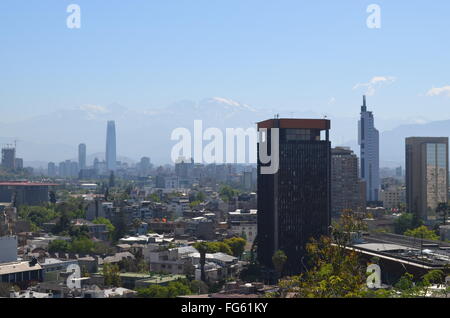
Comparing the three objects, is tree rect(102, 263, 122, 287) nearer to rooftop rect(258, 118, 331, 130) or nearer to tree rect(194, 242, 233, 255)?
tree rect(194, 242, 233, 255)

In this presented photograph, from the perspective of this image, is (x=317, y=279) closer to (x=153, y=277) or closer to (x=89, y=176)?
(x=153, y=277)

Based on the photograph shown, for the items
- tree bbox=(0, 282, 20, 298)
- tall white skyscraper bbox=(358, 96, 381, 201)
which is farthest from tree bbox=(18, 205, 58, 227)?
tall white skyscraper bbox=(358, 96, 381, 201)

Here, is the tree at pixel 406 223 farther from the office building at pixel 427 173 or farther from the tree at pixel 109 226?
the tree at pixel 109 226

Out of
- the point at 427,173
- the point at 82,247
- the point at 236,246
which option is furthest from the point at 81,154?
the point at 82,247

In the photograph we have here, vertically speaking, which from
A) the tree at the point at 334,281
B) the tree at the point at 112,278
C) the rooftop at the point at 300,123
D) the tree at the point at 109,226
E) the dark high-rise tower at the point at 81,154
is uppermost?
the dark high-rise tower at the point at 81,154

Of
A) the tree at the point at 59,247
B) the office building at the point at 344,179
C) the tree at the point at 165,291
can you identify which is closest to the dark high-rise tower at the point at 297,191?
the tree at the point at 59,247
